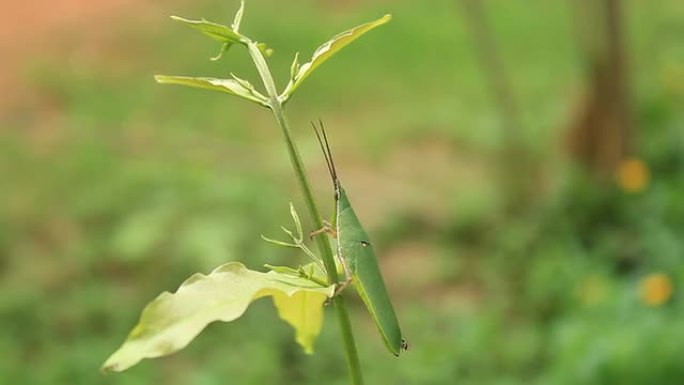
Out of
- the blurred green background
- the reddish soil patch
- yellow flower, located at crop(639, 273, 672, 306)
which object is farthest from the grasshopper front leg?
the reddish soil patch

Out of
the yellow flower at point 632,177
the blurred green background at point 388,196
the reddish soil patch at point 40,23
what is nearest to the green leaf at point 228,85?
the blurred green background at point 388,196

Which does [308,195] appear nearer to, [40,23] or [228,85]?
[228,85]

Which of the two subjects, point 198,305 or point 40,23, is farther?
point 40,23

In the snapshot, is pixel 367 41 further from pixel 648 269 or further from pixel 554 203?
pixel 648 269

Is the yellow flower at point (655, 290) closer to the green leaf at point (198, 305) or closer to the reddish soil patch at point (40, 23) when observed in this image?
the green leaf at point (198, 305)

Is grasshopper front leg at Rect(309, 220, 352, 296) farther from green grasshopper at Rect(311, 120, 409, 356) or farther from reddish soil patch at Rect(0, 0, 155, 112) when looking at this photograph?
reddish soil patch at Rect(0, 0, 155, 112)

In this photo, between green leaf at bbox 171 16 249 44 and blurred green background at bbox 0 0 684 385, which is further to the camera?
blurred green background at bbox 0 0 684 385

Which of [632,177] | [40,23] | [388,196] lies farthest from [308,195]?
[40,23]
